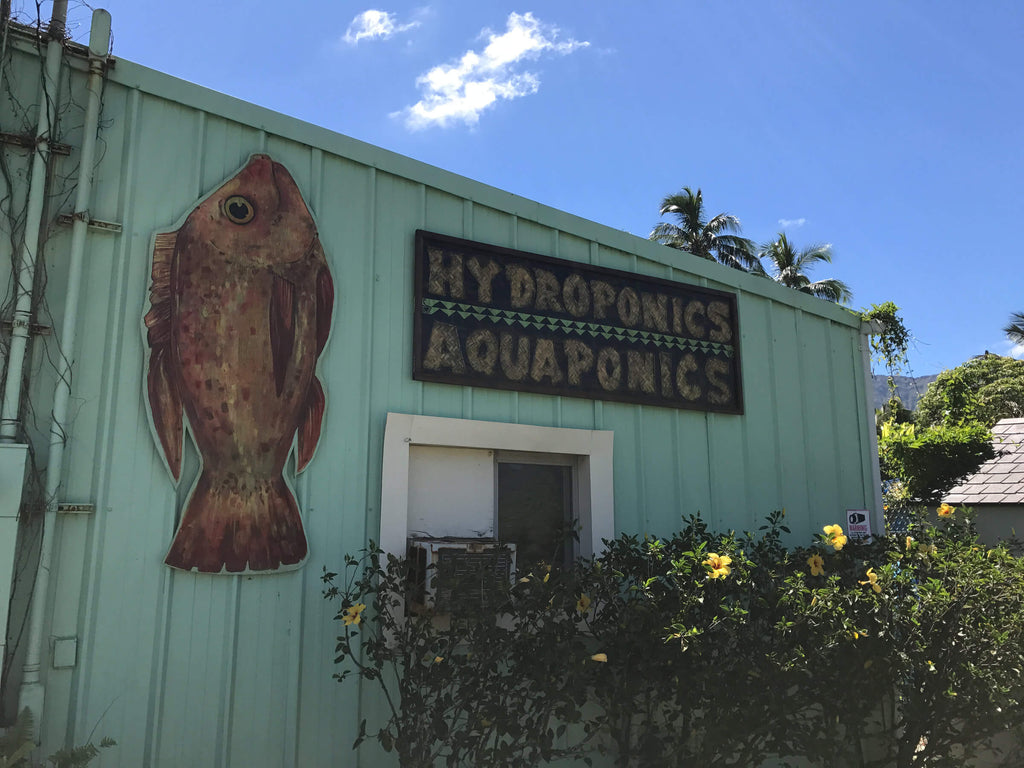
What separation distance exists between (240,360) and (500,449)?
1.69m

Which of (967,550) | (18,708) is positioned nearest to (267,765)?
(18,708)

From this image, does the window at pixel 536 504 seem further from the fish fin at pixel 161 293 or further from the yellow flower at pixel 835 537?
the fish fin at pixel 161 293

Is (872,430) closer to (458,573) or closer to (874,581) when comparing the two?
(874,581)

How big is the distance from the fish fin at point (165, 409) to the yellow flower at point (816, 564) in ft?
12.3

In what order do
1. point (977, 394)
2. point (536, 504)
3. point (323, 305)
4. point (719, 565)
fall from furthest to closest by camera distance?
point (977, 394)
point (536, 504)
point (323, 305)
point (719, 565)

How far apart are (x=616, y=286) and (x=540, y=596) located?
2.52m

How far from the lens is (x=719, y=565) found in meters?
4.50

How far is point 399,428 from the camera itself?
477 centimetres

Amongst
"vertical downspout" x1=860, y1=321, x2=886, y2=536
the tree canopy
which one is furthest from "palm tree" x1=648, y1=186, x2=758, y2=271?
"vertical downspout" x1=860, y1=321, x2=886, y2=536

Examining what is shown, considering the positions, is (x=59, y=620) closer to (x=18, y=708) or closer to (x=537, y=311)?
(x=18, y=708)

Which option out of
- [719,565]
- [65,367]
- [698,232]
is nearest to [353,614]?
[65,367]

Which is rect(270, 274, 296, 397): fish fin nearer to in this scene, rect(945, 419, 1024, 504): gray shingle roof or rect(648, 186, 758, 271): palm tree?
rect(945, 419, 1024, 504): gray shingle roof

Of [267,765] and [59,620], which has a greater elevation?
[59,620]

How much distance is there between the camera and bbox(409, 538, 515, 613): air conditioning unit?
166 inches
